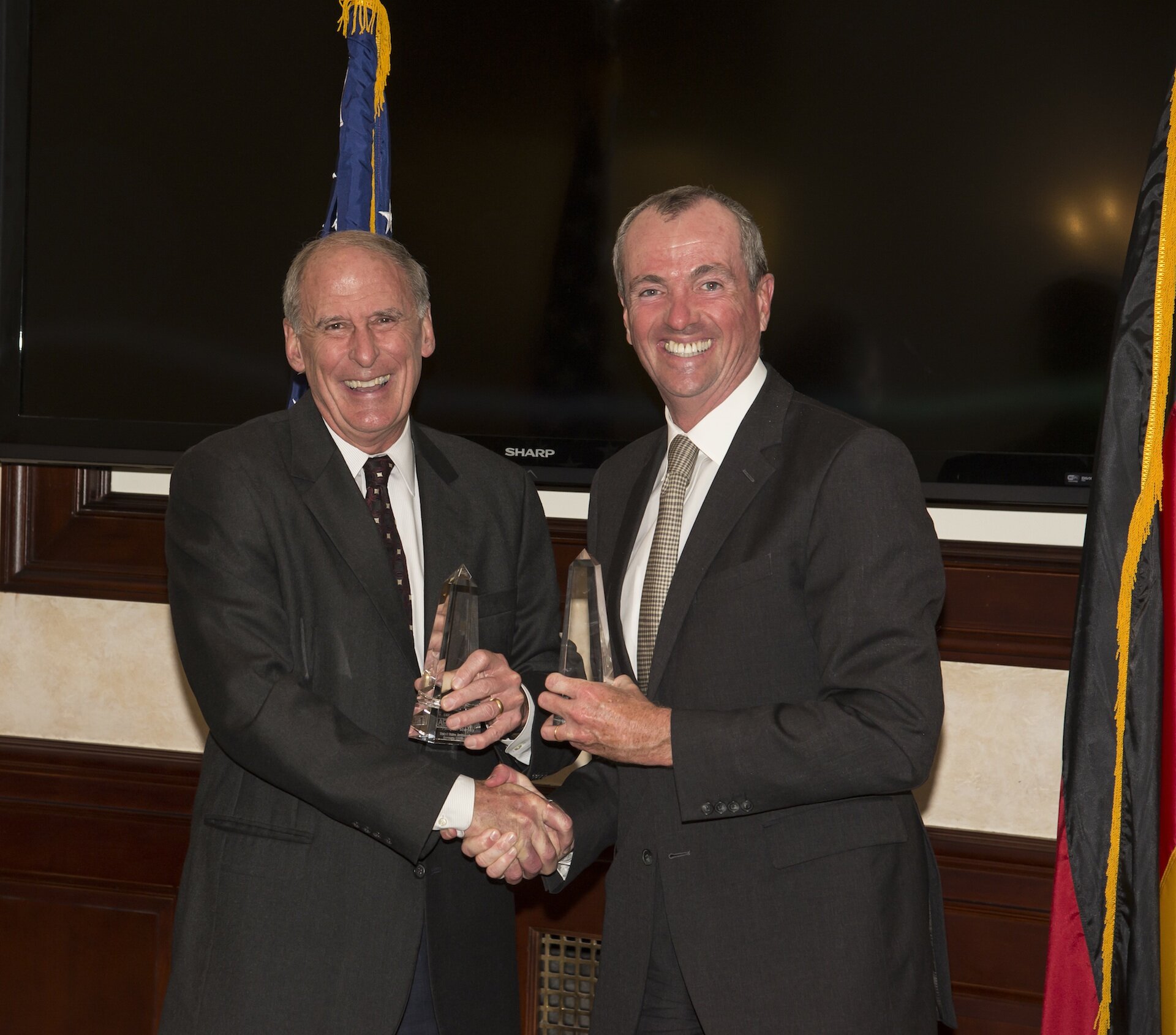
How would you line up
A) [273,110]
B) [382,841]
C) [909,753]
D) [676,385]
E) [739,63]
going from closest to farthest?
1. [909,753]
2. [382,841]
3. [676,385]
4. [739,63]
5. [273,110]

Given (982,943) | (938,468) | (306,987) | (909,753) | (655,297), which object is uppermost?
(655,297)

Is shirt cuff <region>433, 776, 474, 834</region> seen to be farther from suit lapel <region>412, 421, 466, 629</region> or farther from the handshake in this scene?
suit lapel <region>412, 421, 466, 629</region>

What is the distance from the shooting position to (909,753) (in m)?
1.88

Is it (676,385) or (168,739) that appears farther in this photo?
(168,739)

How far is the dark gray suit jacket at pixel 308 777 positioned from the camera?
205cm

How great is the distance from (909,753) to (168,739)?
2533 millimetres

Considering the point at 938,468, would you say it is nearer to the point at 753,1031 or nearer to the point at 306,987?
the point at 753,1031

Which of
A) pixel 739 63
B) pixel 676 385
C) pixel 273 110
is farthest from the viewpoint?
pixel 273 110

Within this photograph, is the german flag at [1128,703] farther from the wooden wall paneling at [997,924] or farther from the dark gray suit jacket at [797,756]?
the wooden wall paneling at [997,924]

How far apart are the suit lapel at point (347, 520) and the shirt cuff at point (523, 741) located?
0.99 feet

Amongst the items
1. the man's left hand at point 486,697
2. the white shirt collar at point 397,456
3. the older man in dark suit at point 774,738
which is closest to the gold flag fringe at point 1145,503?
the older man in dark suit at point 774,738

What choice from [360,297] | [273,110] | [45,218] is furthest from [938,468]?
[45,218]

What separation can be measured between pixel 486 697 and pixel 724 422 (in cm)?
66

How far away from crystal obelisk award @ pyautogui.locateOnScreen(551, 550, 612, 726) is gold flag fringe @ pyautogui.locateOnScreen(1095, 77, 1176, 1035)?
83cm
